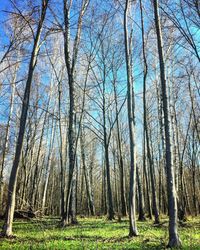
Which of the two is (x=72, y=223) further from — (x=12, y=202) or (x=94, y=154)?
(x=94, y=154)

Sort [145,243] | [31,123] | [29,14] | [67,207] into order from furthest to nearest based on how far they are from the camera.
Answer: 1. [31,123]
2. [67,207]
3. [29,14]
4. [145,243]

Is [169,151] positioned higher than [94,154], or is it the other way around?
[94,154]

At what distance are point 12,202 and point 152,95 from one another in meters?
15.9

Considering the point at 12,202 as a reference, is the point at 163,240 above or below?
below

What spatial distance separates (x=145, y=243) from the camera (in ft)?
22.1

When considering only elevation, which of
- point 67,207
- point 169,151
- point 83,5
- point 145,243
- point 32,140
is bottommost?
point 145,243

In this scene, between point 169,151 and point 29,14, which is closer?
point 169,151

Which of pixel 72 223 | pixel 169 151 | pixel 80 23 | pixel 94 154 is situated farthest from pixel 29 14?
pixel 94 154

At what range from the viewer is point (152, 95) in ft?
72.3

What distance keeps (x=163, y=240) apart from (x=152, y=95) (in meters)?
16.1

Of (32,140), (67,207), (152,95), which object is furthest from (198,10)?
(32,140)

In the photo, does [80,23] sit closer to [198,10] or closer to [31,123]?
[198,10]

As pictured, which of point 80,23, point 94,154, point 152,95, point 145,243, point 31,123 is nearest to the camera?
point 145,243

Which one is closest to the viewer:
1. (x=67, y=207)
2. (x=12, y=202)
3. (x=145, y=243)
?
(x=145, y=243)
